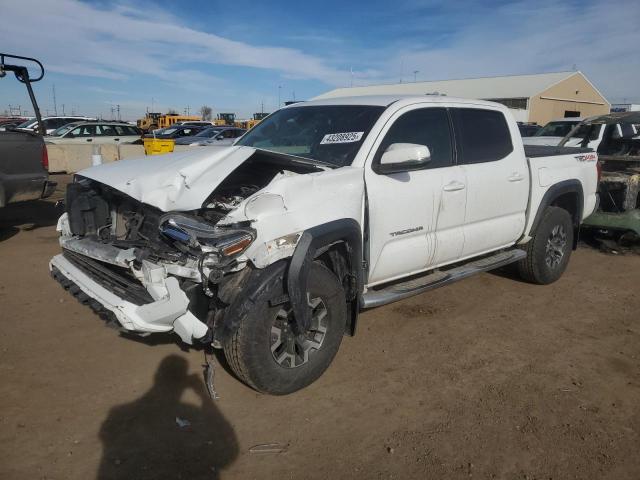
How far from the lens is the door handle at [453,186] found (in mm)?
4048

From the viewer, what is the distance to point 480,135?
179 inches

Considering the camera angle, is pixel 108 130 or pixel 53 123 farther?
pixel 53 123

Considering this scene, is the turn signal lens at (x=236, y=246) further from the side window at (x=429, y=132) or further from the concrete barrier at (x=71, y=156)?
the concrete barrier at (x=71, y=156)

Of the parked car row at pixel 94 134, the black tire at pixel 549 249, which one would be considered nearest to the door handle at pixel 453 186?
the black tire at pixel 549 249

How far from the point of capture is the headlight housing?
2.79 metres

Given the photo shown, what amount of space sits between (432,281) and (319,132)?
1.50 meters

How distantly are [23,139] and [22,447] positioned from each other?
16.3ft

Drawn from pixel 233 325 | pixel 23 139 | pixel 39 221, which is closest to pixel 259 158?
pixel 233 325

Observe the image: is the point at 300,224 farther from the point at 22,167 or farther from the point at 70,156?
the point at 70,156

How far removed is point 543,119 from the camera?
44.3 meters

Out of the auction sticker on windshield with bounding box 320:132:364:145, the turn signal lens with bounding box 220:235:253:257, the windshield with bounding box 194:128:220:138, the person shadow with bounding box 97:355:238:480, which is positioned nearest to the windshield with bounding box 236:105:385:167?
the auction sticker on windshield with bounding box 320:132:364:145

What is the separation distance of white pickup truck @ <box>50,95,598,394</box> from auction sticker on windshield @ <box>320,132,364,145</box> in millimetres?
13

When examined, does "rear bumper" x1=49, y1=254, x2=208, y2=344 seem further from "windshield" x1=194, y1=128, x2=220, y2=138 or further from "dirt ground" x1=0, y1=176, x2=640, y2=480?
"windshield" x1=194, y1=128, x2=220, y2=138

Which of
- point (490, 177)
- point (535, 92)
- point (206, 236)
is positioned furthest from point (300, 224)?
point (535, 92)
